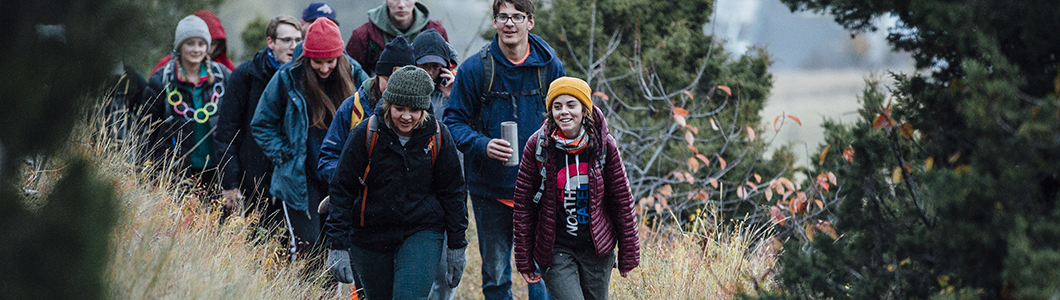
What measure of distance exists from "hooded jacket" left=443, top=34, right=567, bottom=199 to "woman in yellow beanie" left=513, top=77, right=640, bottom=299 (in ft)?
1.68

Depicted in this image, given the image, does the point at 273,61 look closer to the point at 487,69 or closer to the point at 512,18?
the point at 487,69

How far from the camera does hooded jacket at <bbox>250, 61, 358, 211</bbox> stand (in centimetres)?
505

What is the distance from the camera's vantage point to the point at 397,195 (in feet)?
12.6

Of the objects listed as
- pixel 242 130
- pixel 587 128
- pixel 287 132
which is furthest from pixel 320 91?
pixel 587 128

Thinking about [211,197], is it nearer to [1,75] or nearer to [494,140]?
[494,140]

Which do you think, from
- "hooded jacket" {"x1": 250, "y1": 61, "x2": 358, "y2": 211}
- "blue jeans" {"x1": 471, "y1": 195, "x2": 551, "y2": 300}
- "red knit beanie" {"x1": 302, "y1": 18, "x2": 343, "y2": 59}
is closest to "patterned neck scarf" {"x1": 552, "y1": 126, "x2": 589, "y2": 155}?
"blue jeans" {"x1": 471, "y1": 195, "x2": 551, "y2": 300}

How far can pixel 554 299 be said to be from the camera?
3.85 meters

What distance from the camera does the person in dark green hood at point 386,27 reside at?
6.02m

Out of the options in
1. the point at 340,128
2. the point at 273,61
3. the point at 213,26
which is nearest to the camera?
the point at 340,128

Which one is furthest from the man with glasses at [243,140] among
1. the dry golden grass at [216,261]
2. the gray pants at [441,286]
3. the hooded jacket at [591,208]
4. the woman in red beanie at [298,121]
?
the hooded jacket at [591,208]

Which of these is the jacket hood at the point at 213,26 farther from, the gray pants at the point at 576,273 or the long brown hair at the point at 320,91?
the gray pants at the point at 576,273

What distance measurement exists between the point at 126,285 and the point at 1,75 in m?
1.55

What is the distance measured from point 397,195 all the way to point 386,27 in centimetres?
254

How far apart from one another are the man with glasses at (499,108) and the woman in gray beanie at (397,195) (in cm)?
36
